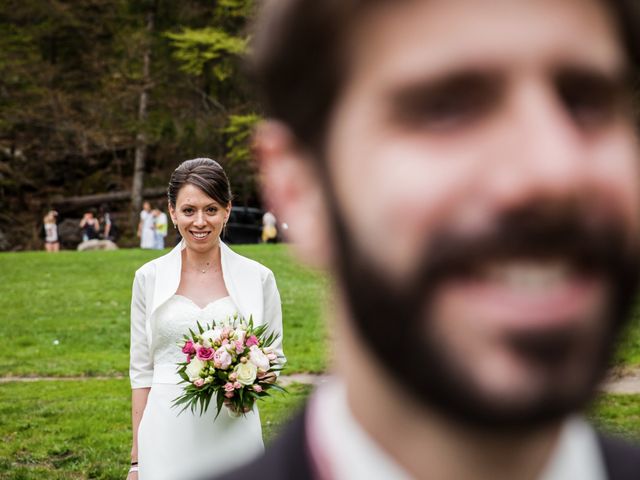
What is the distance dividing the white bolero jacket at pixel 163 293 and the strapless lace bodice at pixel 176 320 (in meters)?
0.04

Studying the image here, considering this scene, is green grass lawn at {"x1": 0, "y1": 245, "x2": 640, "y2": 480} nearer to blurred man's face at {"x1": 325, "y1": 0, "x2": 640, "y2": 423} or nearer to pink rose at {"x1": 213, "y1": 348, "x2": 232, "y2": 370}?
blurred man's face at {"x1": 325, "y1": 0, "x2": 640, "y2": 423}

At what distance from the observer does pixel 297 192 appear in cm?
98

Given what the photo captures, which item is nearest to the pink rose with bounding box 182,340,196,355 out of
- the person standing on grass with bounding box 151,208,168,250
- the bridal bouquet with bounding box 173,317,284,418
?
the bridal bouquet with bounding box 173,317,284,418

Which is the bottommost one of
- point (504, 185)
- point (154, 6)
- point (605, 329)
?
point (605, 329)

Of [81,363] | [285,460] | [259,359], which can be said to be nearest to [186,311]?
[259,359]

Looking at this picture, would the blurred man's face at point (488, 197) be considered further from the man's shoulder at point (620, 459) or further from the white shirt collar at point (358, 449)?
the man's shoulder at point (620, 459)

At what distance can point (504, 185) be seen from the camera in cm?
81

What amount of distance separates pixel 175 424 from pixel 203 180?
52.1 inches

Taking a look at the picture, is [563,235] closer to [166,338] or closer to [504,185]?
[504,185]

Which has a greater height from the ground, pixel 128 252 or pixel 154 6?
pixel 154 6

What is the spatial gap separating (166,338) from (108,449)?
4.39 meters

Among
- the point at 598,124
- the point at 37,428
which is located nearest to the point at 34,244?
the point at 37,428

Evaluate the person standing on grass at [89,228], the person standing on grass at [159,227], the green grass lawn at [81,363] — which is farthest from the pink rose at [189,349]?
the person standing on grass at [89,228]

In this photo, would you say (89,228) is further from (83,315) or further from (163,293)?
(163,293)
